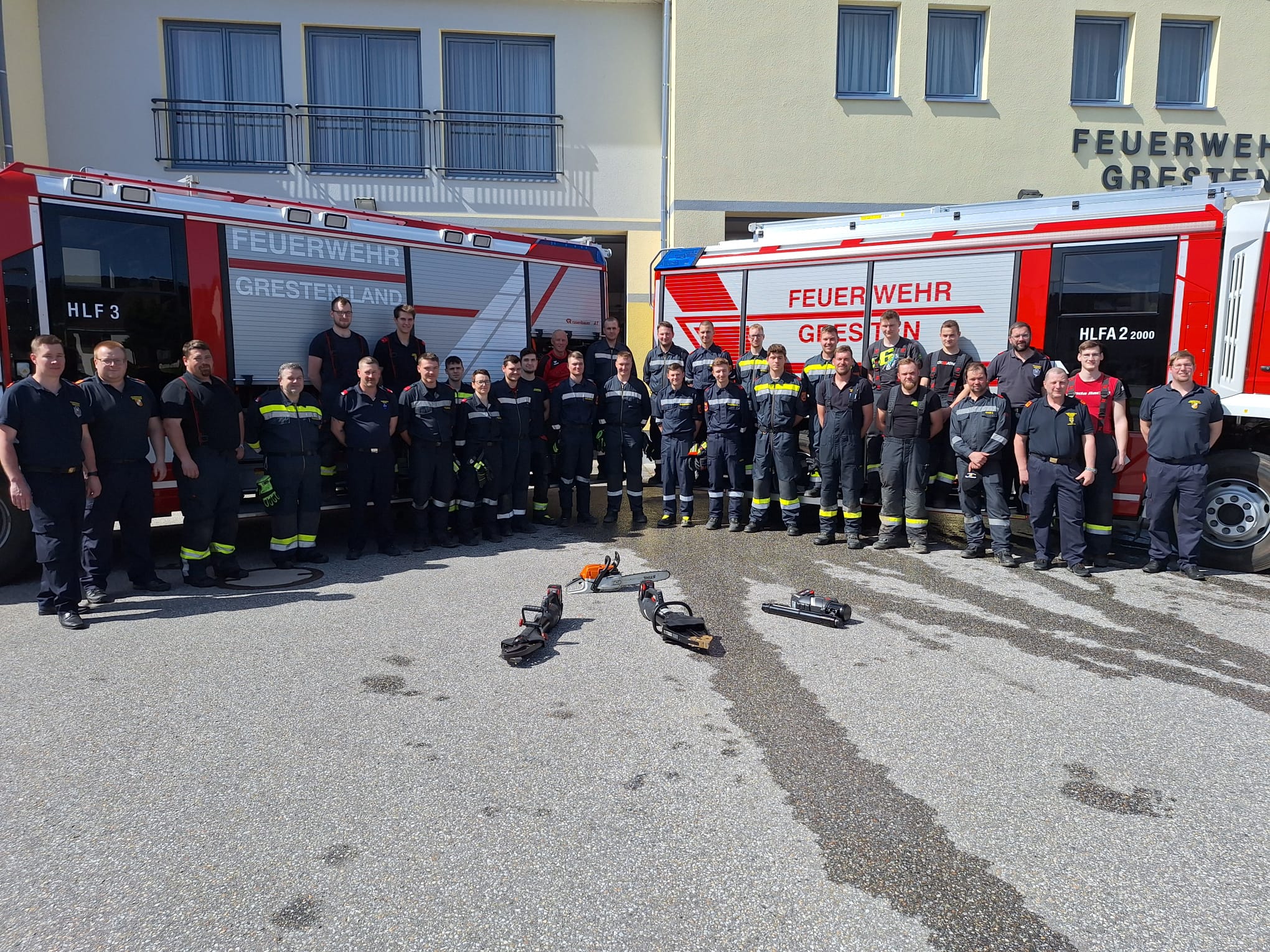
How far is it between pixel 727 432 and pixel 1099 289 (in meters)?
3.31

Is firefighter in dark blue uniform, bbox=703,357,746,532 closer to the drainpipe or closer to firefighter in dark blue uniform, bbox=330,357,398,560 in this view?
firefighter in dark blue uniform, bbox=330,357,398,560

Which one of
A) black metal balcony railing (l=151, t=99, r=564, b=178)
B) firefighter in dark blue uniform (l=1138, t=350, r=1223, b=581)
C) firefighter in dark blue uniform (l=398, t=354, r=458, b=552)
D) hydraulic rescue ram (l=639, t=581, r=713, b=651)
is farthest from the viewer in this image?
black metal balcony railing (l=151, t=99, r=564, b=178)

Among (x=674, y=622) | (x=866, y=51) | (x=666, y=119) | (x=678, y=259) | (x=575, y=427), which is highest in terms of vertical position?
(x=866, y=51)

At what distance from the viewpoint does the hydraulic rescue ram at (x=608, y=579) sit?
5.92 meters

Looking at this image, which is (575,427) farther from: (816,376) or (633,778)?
(633,778)

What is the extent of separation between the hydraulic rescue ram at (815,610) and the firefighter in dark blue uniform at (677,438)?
9.39 ft

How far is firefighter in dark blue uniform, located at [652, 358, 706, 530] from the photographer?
8125 mm

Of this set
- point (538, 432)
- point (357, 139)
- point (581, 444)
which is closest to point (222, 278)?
point (538, 432)

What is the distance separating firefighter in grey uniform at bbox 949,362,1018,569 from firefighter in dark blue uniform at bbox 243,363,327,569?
5.22 metres

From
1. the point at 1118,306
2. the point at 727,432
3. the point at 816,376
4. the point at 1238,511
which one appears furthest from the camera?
the point at 727,432

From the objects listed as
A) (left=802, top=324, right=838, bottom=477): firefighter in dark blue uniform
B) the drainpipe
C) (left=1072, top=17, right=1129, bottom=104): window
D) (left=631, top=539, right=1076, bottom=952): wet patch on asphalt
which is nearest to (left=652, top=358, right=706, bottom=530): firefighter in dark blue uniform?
(left=802, top=324, right=838, bottom=477): firefighter in dark blue uniform

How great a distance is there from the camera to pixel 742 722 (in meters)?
3.83

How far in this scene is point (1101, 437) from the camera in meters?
6.61

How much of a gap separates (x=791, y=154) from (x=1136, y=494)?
858 centimetres
